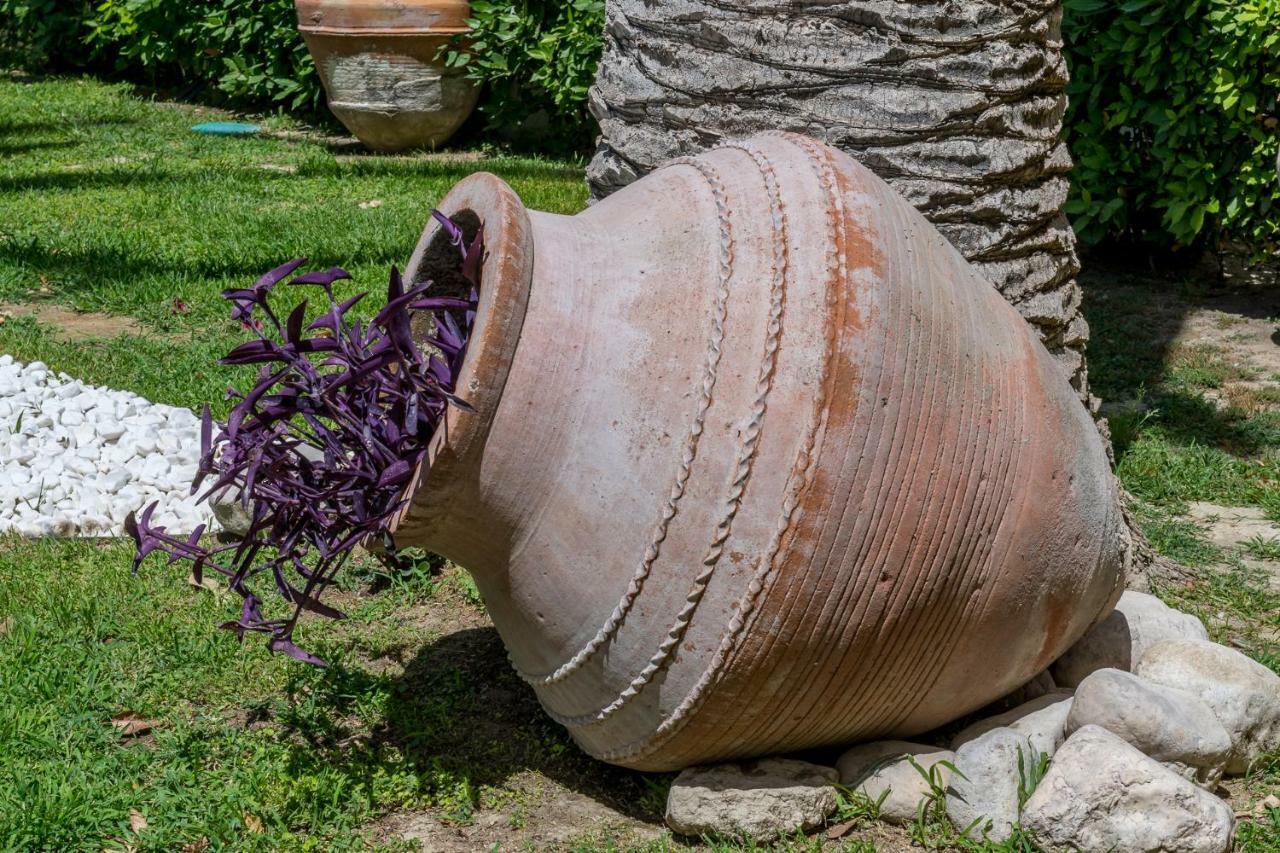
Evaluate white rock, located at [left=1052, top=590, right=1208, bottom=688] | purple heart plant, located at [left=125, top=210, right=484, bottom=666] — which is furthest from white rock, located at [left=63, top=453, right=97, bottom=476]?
white rock, located at [left=1052, top=590, right=1208, bottom=688]

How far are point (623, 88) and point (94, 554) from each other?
6.88 feet

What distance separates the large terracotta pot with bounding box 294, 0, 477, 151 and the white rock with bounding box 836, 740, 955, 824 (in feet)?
24.1

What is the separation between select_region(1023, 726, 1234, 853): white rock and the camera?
253 centimetres

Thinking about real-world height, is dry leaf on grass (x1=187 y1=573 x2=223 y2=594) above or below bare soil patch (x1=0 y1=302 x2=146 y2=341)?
above

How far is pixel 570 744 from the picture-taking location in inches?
121

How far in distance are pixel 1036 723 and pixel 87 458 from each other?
3295 mm

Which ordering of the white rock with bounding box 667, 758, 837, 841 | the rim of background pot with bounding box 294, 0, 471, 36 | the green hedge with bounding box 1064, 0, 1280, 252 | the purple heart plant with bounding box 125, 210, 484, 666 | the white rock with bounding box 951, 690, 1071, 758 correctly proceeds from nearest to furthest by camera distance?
the purple heart plant with bounding box 125, 210, 484, 666, the white rock with bounding box 667, 758, 837, 841, the white rock with bounding box 951, 690, 1071, 758, the green hedge with bounding box 1064, 0, 1280, 252, the rim of background pot with bounding box 294, 0, 471, 36

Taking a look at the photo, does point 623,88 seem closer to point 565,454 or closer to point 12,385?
point 565,454

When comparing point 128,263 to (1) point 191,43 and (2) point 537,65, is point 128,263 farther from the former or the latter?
(1) point 191,43

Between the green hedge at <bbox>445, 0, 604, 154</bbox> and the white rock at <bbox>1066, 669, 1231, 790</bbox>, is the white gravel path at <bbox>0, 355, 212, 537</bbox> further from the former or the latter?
the green hedge at <bbox>445, 0, 604, 154</bbox>

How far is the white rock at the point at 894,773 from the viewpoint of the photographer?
9.02ft

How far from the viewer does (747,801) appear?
269cm

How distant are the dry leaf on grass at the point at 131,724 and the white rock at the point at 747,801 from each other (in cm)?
127

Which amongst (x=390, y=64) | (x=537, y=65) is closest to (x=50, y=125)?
(x=390, y=64)
